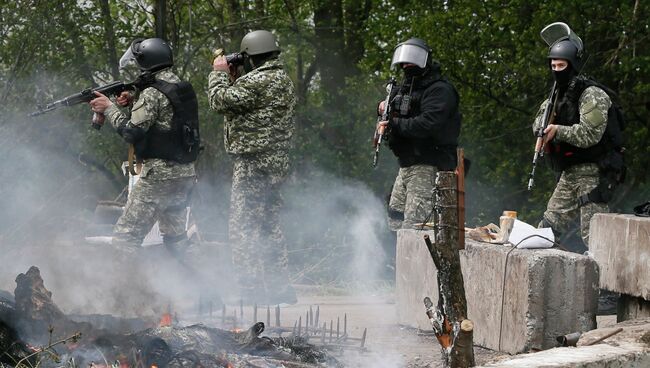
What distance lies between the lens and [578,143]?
836cm

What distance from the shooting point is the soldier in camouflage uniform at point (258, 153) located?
9.11m

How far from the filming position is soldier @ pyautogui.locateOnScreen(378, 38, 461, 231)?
29.3 ft

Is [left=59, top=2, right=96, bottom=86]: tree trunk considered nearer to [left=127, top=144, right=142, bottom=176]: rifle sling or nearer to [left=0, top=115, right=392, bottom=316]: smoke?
[left=0, top=115, right=392, bottom=316]: smoke

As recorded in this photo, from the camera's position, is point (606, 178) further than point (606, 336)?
Yes

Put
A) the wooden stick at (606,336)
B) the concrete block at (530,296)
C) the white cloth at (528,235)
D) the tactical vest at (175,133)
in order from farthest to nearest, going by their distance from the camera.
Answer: the tactical vest at (175,133)
the white cloth at (528,235)
the concrete block at (530,296)
the wooden stick at (606,336)

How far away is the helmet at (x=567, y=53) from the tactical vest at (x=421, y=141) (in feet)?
3.08

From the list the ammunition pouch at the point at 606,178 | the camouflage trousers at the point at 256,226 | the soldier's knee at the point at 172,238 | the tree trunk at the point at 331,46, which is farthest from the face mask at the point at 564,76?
the tree trunk at the point at 331,46

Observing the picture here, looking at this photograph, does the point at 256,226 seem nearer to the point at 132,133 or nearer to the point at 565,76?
the point at 132,133

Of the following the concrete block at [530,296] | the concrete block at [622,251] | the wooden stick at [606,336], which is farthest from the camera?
the concrete block at [530,296]

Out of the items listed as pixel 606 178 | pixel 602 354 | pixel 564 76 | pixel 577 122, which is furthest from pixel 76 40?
pixel 602 354

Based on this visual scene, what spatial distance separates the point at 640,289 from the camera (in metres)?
6.75

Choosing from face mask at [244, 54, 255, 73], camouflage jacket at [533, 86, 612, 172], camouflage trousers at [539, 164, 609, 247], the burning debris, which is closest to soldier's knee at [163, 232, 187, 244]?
face mask at [244, 54, 255, 73]

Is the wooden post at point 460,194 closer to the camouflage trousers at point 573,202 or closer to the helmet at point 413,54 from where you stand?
the camouflage trousers at point 573,202

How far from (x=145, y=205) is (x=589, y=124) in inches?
141
